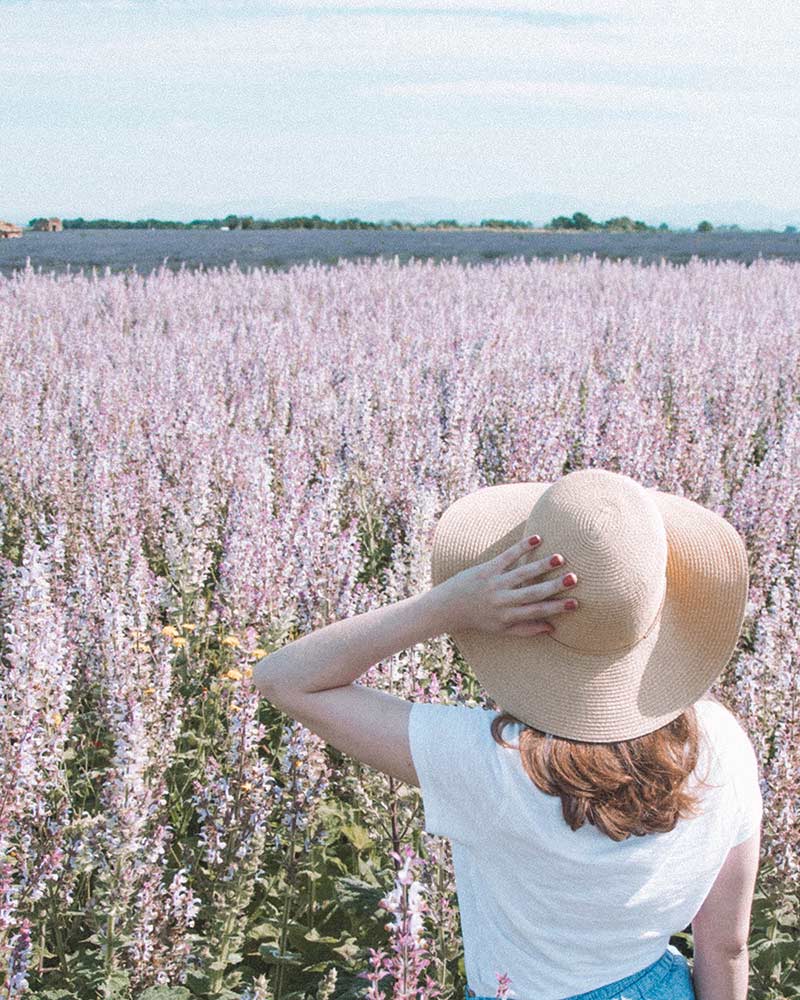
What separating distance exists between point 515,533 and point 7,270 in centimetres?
1823

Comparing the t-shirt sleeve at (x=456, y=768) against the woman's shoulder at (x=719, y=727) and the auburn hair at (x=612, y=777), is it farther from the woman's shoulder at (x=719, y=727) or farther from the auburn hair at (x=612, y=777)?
the woman's shoulder at (x=719, y=727)

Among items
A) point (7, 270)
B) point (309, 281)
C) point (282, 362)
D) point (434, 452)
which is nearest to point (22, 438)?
point (434, 452)

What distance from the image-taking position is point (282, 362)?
24.3 ft

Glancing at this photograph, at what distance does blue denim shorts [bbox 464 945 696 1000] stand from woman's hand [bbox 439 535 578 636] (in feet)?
1.86

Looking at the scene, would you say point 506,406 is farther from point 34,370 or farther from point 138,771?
point 138,771

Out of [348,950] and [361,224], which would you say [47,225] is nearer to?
[361,224]

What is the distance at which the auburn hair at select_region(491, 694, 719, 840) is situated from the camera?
135cm

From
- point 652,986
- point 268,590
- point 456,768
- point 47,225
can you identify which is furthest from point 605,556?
point 47,225

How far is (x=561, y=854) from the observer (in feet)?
4.54

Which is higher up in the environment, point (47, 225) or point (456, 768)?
point (47, 225)

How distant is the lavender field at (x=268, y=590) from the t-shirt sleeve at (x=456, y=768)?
9 cm

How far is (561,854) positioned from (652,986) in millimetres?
328

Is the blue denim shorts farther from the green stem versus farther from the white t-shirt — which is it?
the green stem

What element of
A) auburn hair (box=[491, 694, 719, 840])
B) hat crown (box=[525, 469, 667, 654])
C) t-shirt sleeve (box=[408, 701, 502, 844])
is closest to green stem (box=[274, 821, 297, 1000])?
t-shirt sleeve (box=[408, 701, 502, 844])
